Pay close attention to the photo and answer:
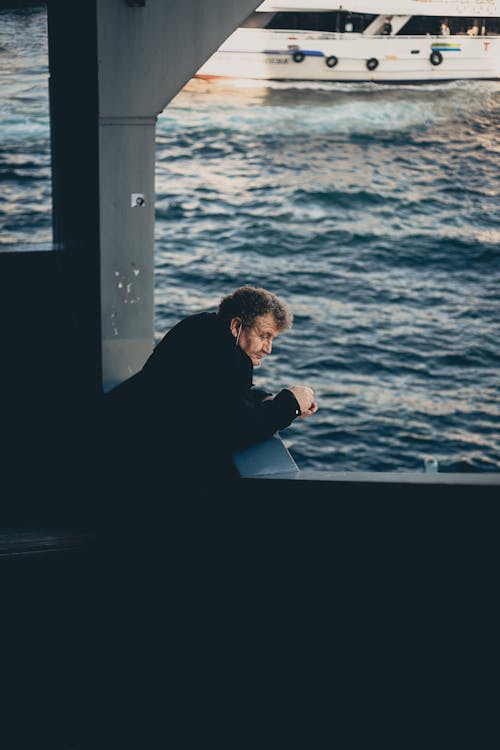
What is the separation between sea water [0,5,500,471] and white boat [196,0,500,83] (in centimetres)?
89

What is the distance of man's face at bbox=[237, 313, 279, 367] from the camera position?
3.38 meters

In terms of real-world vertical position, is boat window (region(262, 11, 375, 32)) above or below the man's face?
above

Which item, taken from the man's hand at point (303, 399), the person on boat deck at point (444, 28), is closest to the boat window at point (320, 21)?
the person on boat deck at point (444, 28)

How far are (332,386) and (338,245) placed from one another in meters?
6.88

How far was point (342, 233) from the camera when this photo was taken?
2394cm

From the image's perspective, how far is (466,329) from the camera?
1964 centimetres

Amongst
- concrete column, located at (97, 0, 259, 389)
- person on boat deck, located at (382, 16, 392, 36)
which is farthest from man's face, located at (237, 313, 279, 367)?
person on boat deck, located at (382, 16, 392, 36)

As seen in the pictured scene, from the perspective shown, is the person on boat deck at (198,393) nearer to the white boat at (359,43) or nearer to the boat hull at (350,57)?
the white boat at (359,43)

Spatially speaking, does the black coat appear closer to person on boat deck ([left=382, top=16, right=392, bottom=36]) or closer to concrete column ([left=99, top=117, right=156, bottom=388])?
concrete column ([left=99, top=117, right=156, bottom=388])

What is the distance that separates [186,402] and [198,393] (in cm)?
4

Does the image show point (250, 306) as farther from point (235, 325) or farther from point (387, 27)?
point (387, 27)

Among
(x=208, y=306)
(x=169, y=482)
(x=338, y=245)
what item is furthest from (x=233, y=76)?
(x=169, y=482)

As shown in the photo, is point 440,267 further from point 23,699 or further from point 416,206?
point 23,699

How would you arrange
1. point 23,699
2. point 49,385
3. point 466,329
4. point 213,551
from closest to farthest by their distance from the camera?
point 23,699 → point 213,551 → point 49,385 → point 466,329
